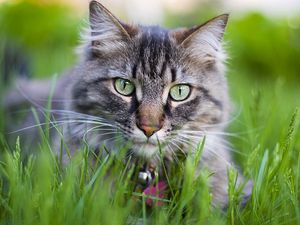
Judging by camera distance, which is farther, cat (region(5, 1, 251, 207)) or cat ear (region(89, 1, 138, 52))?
cat ear (region(89, 1, 138, 52))

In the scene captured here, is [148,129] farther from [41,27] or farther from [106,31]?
[41,27]

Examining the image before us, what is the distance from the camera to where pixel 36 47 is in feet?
20.2

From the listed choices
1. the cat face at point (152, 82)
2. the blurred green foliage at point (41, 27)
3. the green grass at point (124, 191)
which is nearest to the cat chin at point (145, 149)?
the cat face at point (152, 82)

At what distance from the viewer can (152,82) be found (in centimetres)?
211

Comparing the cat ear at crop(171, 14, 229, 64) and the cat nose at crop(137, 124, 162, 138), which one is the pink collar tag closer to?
the cat nose at crop(137, 124, 162, 138)

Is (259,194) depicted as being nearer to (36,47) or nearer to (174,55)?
(174,55)

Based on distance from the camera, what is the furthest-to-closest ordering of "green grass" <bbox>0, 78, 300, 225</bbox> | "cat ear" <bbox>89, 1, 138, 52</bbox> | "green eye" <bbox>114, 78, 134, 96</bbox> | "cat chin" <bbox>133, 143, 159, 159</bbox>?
"cat ear" <bbox>89, 1, 138, 52</bbox>, "green eye" <bbox>114, 78, 134, 96</bbox>, "cat chin" <bbox>133, 143, 159, 159</bbox>, "green grass" <bbox>0, 78, 300, 225</bbox>

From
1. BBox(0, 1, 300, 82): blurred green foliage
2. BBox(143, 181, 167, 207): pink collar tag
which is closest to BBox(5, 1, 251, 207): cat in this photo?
BBox(143, 181, 167, 207): pink collar tag

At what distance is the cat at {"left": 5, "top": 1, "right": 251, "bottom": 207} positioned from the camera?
6.79ft

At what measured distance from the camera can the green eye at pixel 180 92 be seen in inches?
85.3

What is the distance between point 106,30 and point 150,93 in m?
0.44

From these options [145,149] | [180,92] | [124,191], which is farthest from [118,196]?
[180,92]

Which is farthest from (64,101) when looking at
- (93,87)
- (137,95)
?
(137,95)

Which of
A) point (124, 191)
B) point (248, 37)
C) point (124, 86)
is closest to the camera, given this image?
point (124, 191)
